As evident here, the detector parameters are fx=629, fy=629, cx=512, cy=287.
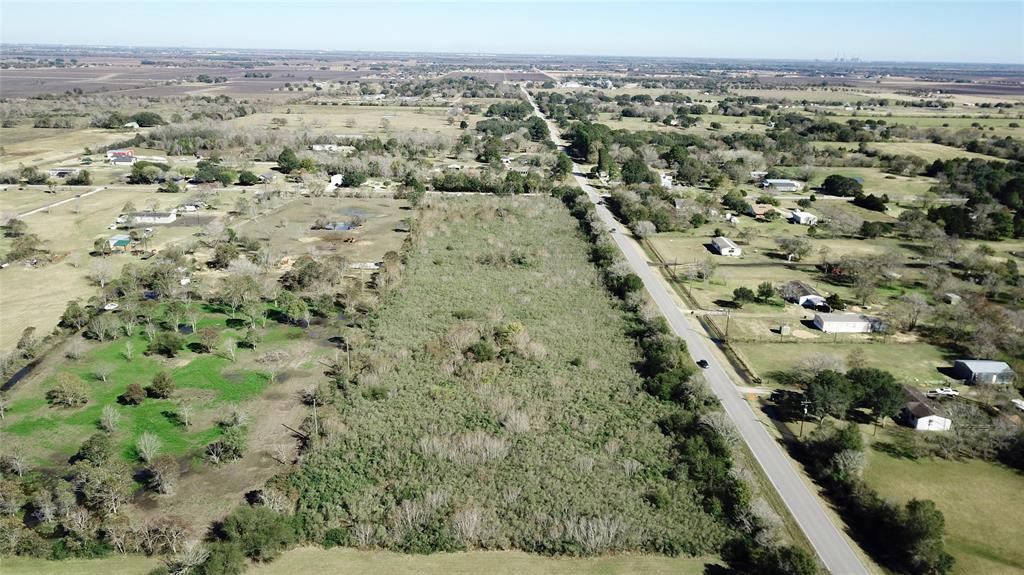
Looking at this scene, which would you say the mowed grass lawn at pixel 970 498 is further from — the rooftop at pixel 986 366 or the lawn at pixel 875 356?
the rooftop at pixel 986 366

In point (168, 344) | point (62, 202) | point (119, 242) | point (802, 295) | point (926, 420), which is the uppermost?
point (62, 202)

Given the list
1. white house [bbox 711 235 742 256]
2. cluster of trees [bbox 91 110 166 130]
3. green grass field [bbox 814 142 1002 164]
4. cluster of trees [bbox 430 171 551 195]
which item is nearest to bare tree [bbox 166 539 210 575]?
white house [bbox 711 235 742 256]

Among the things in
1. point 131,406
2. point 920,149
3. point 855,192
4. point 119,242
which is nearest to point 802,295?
point 855,192

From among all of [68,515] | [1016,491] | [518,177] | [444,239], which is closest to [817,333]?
[1016,491]

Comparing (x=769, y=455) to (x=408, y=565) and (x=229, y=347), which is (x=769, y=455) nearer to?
(x=408, y=565)

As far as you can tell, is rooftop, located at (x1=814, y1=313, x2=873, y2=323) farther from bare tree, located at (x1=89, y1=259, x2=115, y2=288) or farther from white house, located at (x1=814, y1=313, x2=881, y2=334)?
bare tree, located at (x1=89, y1=259, x2=115, y2=288)

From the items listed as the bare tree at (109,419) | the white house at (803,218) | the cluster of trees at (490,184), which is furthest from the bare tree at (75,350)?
the white house at (803,218)
